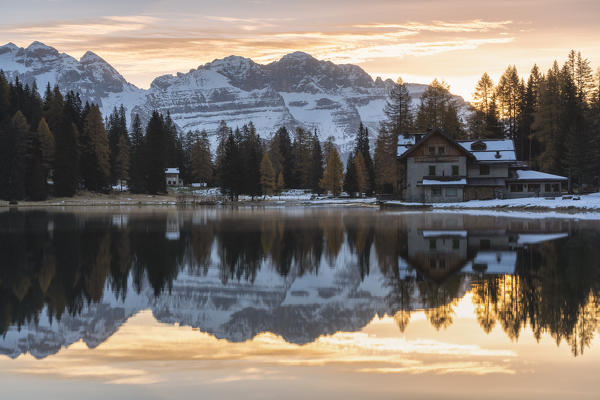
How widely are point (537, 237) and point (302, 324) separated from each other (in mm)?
20441

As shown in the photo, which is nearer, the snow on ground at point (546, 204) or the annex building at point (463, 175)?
the snow on ground at point (546, 204)

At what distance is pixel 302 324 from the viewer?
11.9 meters

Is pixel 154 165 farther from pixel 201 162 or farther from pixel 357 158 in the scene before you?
pixel 357 158

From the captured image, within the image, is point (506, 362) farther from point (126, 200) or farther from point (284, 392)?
point (126, 200)

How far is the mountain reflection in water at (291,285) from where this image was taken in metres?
11.7

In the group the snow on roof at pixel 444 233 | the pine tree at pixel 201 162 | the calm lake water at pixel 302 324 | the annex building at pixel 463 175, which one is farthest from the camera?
the pine tree at pixel 201 162

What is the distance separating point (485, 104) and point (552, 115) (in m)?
26.1

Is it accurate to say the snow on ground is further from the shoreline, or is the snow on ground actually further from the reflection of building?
the reflection of building

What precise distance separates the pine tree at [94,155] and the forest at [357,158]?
0.53 feet

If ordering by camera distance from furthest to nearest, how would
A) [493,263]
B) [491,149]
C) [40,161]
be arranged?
[40,161]
[491,149]
[493,263]

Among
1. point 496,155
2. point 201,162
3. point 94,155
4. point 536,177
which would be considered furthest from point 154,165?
point 536,177

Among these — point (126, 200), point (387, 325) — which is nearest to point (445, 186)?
point (126, 200)

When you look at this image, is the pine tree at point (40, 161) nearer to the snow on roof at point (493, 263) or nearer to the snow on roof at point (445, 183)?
the snow on roof at point (445, 183)

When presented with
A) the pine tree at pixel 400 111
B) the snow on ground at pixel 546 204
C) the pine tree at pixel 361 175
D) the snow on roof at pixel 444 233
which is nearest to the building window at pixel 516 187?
the snow on ground at pixel 546 204
